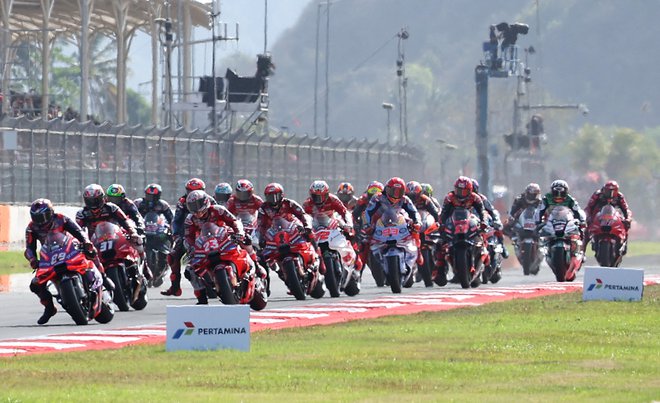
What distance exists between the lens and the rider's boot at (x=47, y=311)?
22484 millimetres

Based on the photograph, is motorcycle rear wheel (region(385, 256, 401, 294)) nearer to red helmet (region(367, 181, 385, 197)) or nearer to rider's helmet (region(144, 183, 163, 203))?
red helmet (region(367, 181, 385, 197))

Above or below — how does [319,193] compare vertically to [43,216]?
above

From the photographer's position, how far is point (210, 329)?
56.4 feet

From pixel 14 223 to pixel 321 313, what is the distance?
60.9ft

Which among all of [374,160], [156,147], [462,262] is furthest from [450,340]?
[374,160]

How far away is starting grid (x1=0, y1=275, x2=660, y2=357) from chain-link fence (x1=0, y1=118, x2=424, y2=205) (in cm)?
1338

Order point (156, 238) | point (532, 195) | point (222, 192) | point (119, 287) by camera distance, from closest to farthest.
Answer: point (119, 287), point (222, 192), point (156, 238), point (532, 195)

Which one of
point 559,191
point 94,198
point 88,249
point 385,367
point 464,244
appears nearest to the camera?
point 385,367

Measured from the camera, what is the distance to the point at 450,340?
61.8 feet

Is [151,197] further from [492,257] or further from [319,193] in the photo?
[492,257]

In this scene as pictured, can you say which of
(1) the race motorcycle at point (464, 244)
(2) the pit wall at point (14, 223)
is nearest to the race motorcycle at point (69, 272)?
(1) the race motorcycle at point (464, 244)

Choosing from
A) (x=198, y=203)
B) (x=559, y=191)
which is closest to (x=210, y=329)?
(x=198, y=203)

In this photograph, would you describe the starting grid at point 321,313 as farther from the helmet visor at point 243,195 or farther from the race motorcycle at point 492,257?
the helmet visor at point 243,195

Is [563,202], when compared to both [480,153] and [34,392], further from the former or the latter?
[480,153]
